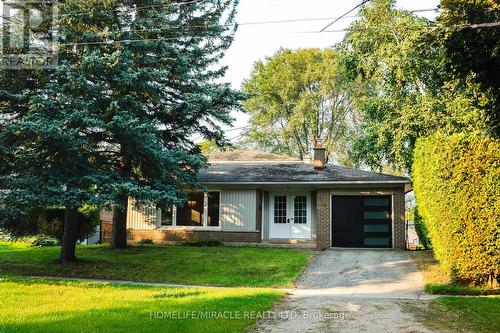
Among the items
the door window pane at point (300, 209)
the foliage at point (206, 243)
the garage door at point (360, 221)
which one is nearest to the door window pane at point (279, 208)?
the door window pane at point (300, 209)

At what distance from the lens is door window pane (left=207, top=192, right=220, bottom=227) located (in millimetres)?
20797

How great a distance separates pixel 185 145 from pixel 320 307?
369 inches

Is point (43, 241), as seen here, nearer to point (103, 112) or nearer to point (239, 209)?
point (239, 209)

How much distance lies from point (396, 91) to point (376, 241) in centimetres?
608

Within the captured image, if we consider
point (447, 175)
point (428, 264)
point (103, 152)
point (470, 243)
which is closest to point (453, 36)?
point (447, 175)

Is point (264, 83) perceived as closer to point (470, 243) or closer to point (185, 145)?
point (185, 145)

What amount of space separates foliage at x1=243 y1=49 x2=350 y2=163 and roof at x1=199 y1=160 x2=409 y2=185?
1597 cm

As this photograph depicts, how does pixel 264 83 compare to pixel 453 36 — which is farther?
pixel 264 83

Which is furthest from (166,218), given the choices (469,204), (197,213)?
(469,204)

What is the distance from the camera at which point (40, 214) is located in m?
20.7

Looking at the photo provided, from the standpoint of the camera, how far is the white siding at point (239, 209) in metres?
20.3

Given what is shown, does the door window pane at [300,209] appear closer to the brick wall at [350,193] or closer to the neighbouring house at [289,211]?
the neighbouring house at [289,211]

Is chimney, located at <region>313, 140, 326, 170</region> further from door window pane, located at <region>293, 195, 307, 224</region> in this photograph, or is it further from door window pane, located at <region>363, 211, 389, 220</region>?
door window pane, located at <region>363, 211, 389, 220</region>

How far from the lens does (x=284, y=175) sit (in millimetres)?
21016
